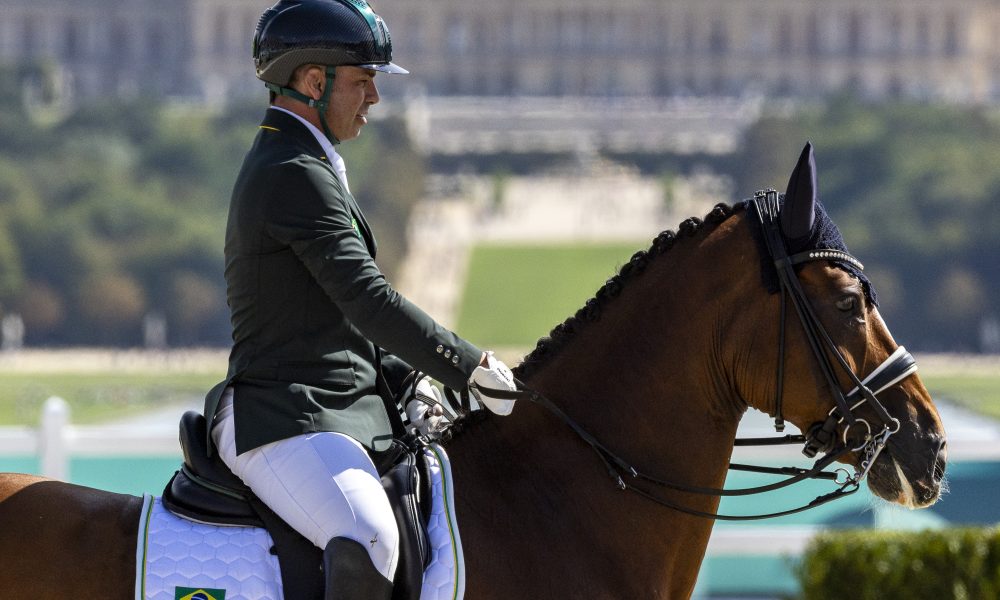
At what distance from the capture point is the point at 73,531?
11.1 ft

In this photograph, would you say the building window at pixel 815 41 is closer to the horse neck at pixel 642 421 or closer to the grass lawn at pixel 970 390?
the grass lawn at pixel 970 390

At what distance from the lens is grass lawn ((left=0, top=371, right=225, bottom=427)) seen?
41875 mm

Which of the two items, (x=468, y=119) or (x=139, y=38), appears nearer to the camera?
(x=468, y=119)

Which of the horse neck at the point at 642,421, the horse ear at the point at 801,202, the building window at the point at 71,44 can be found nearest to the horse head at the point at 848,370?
the horse ear at the point at 801,202

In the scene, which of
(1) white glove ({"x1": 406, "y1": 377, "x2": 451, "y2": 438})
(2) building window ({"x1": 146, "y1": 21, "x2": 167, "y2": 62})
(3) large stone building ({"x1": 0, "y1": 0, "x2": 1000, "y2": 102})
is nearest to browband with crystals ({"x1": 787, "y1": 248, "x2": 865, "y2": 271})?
(1) white glove ({"x1": 406, "y1": 377, "x2": 451, "y2": 438})

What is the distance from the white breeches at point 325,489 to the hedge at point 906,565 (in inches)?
134

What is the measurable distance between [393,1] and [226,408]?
9757 cm

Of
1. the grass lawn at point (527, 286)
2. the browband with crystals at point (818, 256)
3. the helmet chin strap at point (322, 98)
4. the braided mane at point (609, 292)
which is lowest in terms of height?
the grass lawn at point (527, 286)

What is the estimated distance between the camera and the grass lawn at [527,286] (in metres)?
58.8

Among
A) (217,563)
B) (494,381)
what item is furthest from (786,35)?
(217,563)

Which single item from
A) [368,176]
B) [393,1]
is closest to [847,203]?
[368,176]

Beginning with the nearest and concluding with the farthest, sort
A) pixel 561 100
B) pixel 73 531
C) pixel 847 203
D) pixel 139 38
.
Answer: pixel 73 531 < pixel 847 203 < pixel 561 100 < pixel 139 38

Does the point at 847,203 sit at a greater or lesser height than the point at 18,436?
lesser

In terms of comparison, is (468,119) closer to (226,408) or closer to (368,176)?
(368,176)
